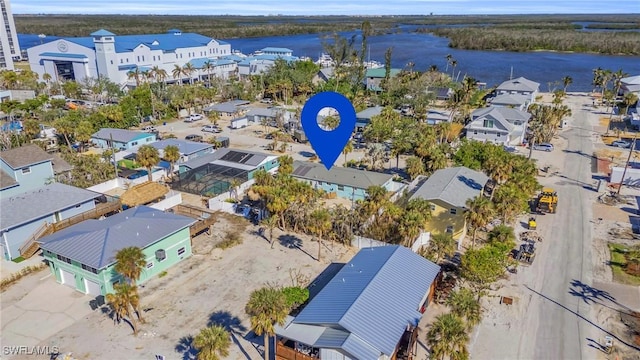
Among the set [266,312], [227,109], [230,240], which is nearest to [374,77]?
[227,109]

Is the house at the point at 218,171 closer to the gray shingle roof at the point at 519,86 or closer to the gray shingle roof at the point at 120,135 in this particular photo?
the gray shingle roof at the point at 120,135

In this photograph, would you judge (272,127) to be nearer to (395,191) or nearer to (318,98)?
(395,191)

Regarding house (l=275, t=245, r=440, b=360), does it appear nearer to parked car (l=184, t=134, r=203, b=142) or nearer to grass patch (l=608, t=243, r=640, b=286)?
grass patch (l=608, t=243, r=640, b=286)

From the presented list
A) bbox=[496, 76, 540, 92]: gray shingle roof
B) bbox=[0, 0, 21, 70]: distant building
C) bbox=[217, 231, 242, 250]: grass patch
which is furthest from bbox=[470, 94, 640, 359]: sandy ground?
bbox=[0, 0, 21, 70]: distant building

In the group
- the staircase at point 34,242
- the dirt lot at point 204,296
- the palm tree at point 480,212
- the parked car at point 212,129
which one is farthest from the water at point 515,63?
the staircase at point 34,242

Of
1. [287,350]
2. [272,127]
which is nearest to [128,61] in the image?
[272,127]

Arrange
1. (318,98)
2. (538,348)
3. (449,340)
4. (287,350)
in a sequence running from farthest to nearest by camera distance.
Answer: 1. (318,98)
2. (538,348)
3. (287,350)
4. (449,340)

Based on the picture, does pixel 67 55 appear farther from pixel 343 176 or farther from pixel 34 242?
pixel 343 176
